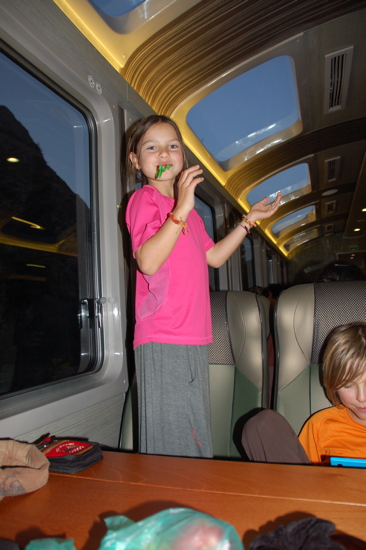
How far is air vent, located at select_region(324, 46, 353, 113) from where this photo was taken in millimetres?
3330

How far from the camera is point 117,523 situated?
0.56 m

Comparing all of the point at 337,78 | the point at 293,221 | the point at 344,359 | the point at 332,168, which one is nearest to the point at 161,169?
the point at 344,359

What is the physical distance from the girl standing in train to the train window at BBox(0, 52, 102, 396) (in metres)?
0.51

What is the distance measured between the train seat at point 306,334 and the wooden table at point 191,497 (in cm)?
88

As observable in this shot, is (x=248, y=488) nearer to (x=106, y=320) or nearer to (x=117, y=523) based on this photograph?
(x=117, y=523)

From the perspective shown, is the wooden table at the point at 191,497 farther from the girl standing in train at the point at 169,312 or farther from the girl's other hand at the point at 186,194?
the girl's other hand at the point at 186,194

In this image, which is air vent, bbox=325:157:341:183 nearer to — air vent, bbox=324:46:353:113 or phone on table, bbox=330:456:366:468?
air vent, bbox=324:46:353:113

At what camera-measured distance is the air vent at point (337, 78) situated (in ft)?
10.9

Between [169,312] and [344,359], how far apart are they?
674 millimetres

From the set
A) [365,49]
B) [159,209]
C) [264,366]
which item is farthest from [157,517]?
[365,49]

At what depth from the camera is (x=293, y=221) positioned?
891cm

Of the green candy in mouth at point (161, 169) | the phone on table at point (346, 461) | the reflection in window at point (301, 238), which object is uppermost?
the reflection in window at point (301, 238)

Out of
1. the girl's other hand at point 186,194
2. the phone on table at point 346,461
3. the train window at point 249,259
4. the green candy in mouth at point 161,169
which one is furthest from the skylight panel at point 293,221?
the phone on table at point 346,461

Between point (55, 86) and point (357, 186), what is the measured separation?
641 cm
